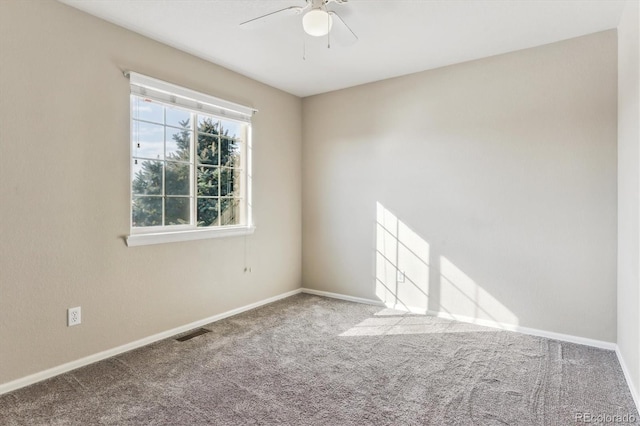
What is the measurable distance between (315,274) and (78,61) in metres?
3.25

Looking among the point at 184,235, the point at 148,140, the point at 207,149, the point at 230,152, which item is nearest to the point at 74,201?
the point at 148,140

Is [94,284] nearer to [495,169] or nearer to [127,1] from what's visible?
[127,1]

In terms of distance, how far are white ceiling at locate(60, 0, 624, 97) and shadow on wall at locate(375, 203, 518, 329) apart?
64.7 inches

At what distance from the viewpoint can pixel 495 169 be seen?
3367 millimetres

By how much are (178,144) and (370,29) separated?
195 cm

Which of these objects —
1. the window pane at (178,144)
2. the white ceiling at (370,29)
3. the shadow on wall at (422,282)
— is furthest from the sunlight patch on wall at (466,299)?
the window pane at (178,144)

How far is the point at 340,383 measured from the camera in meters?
2.34

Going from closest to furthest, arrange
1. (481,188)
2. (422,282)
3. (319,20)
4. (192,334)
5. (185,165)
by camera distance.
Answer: (319,20)
(192,334)
(185,165)
(481,188)
(422,282)

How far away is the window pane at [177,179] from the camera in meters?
3.20

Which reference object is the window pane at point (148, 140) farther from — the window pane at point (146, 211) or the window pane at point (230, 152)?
the window pane at point (230, 152)

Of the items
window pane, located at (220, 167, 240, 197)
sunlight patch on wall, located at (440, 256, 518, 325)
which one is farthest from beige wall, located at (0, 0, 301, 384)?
sunlight patch on wall, located at (440, 256, 518, 325)

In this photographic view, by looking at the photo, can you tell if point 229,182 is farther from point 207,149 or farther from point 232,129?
point 232,129

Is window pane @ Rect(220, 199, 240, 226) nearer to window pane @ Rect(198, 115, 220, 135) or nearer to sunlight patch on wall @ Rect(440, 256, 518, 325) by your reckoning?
window pane @ Rect(198, 115, 220, 135)

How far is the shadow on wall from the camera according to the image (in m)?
3.44
